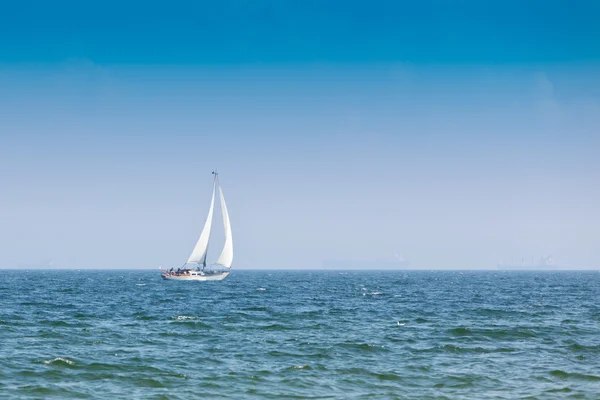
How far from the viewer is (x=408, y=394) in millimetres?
27938

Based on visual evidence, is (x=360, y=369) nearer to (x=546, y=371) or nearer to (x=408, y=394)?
(x=408, y=394)

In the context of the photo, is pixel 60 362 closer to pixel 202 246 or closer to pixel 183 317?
pixel 183 317

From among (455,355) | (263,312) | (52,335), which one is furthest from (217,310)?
(455,355)

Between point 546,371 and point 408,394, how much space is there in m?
9.43

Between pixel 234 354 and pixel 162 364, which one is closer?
pixel 162 364

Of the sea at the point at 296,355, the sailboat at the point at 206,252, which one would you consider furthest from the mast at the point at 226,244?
the sea at the point at 296,355

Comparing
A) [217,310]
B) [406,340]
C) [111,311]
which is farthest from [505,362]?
[111,311]

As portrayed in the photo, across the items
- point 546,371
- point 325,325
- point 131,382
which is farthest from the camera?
point 325,325

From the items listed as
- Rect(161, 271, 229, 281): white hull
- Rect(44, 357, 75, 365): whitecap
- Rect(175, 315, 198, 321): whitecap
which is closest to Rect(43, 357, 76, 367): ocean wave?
Rect(44, 357, 75, 365): whitecap

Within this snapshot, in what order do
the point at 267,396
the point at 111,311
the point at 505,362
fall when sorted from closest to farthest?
the point at 267,396 → the point at 505,362 → the point at 111,311

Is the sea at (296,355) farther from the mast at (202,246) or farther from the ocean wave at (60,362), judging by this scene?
the mast at (202,246)

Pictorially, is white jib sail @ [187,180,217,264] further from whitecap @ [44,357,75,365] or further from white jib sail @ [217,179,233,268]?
whitecap @ [44,357,75,365]

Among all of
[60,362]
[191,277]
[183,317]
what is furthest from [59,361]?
[191,277]

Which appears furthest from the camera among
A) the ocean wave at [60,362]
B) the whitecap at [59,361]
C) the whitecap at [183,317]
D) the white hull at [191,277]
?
the white hull at [191,277]
